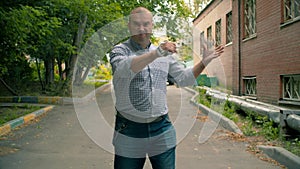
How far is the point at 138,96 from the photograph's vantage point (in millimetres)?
2062

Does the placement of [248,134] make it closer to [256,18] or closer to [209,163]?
[209,163]

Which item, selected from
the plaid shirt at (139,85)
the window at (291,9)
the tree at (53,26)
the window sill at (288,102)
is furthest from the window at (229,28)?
the plaid shirt at (139,85)

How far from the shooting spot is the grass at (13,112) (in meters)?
8.41

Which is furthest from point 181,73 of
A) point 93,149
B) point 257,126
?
point 257,126

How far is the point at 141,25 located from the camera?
1.98 m

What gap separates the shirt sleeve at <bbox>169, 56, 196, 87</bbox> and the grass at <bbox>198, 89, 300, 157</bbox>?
6.53ft

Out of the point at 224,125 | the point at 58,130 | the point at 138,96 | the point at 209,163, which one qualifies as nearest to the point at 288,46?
the point at 224,125

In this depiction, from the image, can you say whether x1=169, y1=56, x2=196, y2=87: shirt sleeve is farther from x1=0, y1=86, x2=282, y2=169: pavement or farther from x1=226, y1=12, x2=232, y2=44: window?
x1=226, y1=12, x2=232, y2=44: window

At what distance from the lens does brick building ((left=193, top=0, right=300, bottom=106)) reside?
7281mm

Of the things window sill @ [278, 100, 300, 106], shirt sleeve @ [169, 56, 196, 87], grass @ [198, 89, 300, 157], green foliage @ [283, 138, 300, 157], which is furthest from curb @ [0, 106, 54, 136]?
window sill @ [278, 100, 300, 106]

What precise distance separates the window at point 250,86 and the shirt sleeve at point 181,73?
26.4 ft

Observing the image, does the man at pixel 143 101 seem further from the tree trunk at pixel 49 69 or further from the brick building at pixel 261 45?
the tree trunk at pixel 49 69

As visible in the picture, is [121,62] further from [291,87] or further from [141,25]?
[291,87]

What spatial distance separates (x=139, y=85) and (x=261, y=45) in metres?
7.52
